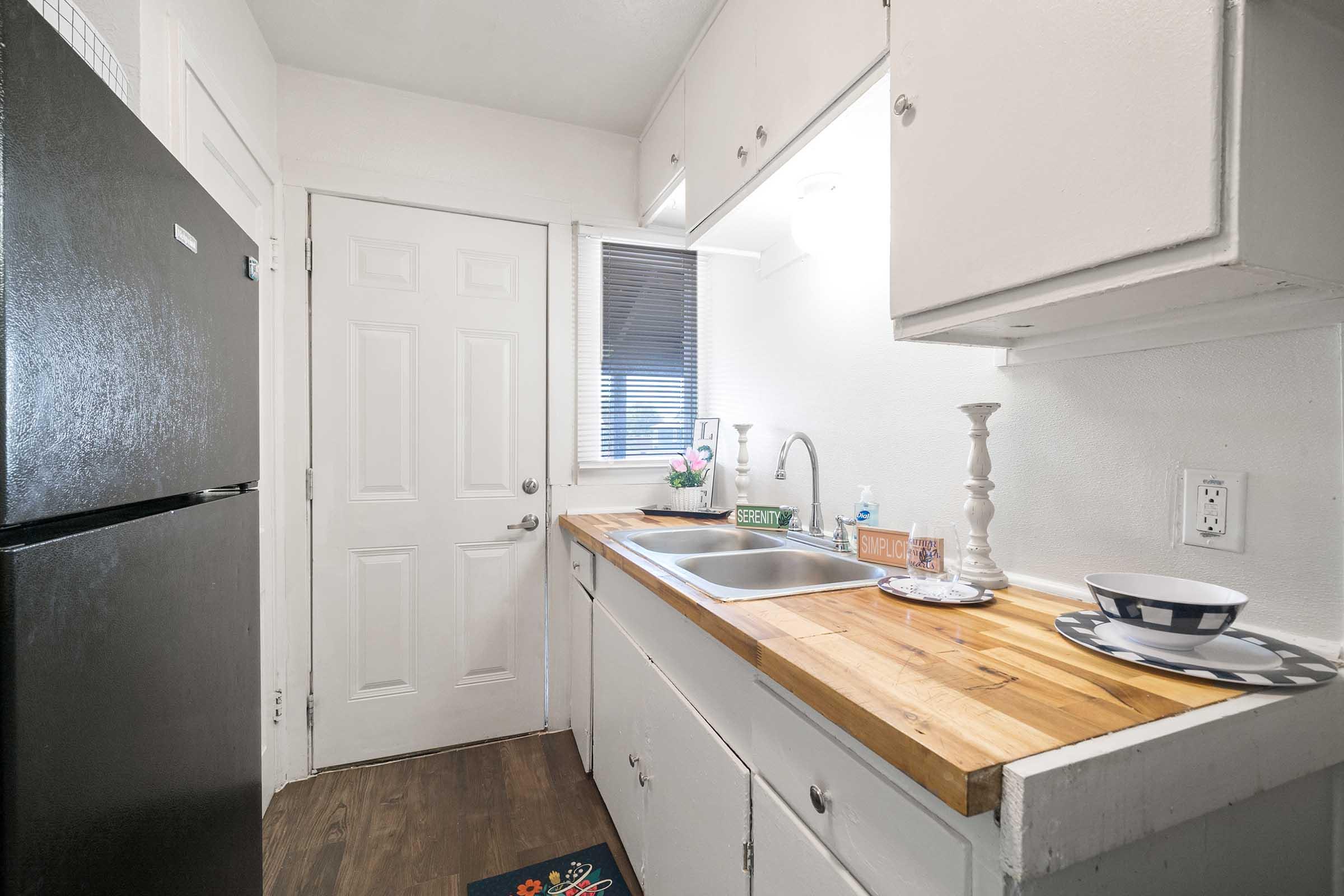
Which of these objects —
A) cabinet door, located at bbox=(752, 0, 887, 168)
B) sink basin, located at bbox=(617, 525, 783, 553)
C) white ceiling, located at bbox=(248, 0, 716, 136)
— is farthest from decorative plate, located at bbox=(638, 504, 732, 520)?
white ceiling, located at bbox=(248, 0, 716, 136)

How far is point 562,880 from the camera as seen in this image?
1.50 meters

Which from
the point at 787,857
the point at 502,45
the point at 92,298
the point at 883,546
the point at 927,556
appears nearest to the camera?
the point at 92,298

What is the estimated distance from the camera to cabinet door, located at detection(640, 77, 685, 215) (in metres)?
1.95

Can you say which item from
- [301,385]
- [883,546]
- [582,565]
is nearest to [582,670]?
[582,565]

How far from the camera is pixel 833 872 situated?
688 millimetres

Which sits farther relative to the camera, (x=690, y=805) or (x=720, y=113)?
(x=720, y=113)

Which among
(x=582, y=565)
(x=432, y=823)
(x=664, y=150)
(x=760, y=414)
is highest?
(x=664, y=150)

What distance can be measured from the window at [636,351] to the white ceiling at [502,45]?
1.85 feet

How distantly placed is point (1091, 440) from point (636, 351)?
1.71 metres

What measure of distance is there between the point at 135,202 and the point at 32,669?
0.43 meters

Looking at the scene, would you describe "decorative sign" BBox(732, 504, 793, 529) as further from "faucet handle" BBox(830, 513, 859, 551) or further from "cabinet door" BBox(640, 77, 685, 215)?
"cabinet door" BBox(640, 77, 685, 215)

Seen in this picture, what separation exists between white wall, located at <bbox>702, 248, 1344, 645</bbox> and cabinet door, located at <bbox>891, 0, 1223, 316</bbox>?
37cm

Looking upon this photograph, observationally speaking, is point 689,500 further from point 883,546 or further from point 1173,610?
point 1173,610

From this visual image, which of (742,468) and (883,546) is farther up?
(742,468)
